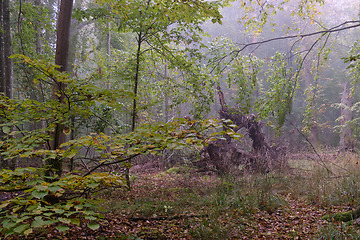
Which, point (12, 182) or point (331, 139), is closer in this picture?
point (12, 182)

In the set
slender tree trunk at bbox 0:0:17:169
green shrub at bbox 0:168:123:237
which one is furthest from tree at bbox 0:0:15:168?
green shrub at bbox 0:168:123:237

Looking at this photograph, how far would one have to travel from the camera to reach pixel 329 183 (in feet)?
18.5

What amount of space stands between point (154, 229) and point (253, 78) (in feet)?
15.0

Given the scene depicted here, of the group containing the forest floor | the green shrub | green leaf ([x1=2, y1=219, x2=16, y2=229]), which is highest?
the green shrub

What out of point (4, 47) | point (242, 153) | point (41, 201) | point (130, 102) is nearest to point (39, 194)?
point (41, 201)

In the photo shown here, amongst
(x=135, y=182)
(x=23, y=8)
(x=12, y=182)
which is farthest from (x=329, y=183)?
(x=23, y=8)

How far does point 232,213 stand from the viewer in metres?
4.53

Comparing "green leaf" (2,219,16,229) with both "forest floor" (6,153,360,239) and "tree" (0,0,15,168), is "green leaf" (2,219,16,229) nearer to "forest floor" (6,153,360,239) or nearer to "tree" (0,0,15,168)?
"forest floor" (6,153,360,239)

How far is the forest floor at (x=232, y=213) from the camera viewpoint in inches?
139

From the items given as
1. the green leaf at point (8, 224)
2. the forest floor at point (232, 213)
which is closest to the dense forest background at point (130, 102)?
the green leaf at point (8, 224)

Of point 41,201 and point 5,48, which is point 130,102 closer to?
point 5,48

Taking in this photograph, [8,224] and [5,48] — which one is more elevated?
[5,48]

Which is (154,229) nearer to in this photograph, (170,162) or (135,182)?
(135,182)

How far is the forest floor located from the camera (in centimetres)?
354
